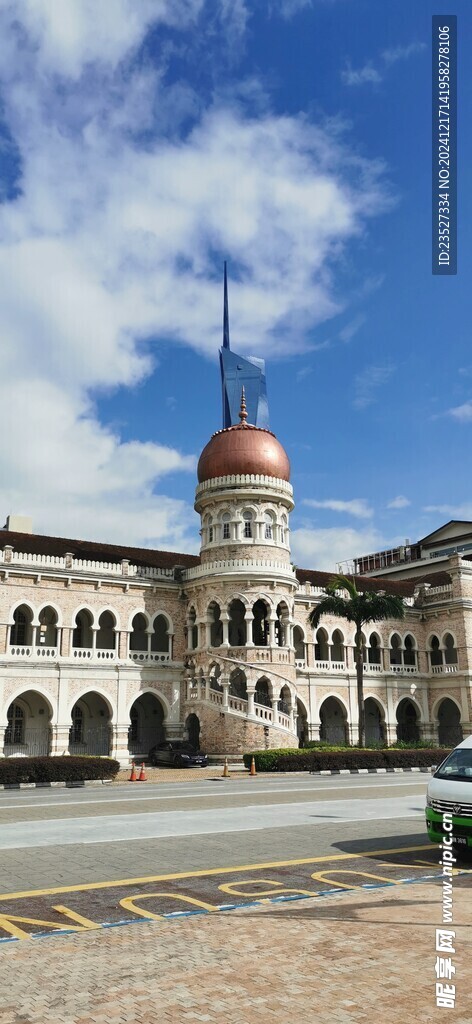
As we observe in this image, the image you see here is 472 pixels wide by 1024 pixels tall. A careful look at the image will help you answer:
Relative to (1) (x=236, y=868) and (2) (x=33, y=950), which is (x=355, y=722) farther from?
(2) (x=33, y=950)

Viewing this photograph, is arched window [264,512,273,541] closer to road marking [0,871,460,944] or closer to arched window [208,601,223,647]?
arched window [208,601,223,647]

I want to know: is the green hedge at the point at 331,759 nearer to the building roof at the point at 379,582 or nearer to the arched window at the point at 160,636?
the arched window at the point at 160,636

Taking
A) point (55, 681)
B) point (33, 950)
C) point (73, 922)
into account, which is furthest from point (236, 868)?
point (55, 681)

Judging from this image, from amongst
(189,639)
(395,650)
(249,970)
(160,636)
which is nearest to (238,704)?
(189,639)

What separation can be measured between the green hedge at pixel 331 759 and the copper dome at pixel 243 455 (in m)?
13.5

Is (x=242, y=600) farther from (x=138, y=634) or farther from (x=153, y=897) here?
(x=153, y=897)

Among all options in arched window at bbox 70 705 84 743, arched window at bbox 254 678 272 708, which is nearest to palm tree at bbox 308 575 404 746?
arched window at bbox 254 678 272 708

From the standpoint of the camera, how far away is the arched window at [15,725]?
3616 centimetres

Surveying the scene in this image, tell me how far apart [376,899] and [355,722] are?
123 feet

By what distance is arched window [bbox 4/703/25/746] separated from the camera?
119ft

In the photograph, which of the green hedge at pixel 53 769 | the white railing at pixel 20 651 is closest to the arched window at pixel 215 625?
the white railing at pixel 20 651

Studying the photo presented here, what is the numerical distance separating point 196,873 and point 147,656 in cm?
2972

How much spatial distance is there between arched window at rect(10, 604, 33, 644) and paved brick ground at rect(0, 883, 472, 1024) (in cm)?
2993

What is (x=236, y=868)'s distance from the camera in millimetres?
10297
